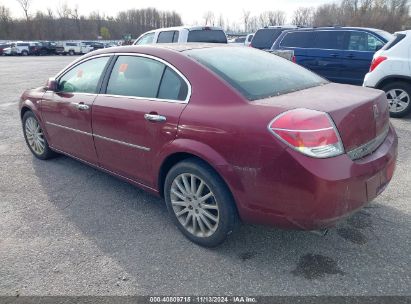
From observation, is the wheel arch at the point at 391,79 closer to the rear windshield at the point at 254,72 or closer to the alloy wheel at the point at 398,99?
the alloy wheel at the point at 398,99

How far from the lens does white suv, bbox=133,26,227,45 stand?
10.2 m

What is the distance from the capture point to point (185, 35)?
10180mm

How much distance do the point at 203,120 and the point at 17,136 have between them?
513 cm

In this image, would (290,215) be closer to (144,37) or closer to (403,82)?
(403,82)

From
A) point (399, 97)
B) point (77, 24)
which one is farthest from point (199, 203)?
point (77, 24)

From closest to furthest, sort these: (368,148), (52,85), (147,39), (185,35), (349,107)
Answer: (349,107) < (368,148) < (52,85) < (185,35) < (147,39)

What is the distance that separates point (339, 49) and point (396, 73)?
261 centimetres

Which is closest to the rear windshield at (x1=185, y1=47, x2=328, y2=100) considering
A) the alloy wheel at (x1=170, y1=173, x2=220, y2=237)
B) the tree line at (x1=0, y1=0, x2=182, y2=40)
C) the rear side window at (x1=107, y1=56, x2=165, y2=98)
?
the rear side window at (x1=107, y1=56, x2=165, y2=98)

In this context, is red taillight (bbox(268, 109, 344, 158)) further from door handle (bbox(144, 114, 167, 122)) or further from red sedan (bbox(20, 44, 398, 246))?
door handle (bbox(144, 114, 167, 122))

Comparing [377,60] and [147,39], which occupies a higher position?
[147,39]

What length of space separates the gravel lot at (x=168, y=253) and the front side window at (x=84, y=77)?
122 cm

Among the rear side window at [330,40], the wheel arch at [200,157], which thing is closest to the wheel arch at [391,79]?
the rear side window at [330,40]

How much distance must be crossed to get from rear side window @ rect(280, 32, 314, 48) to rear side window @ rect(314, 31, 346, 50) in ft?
0.76

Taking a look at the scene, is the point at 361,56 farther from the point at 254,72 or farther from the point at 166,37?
the point at 254,72
